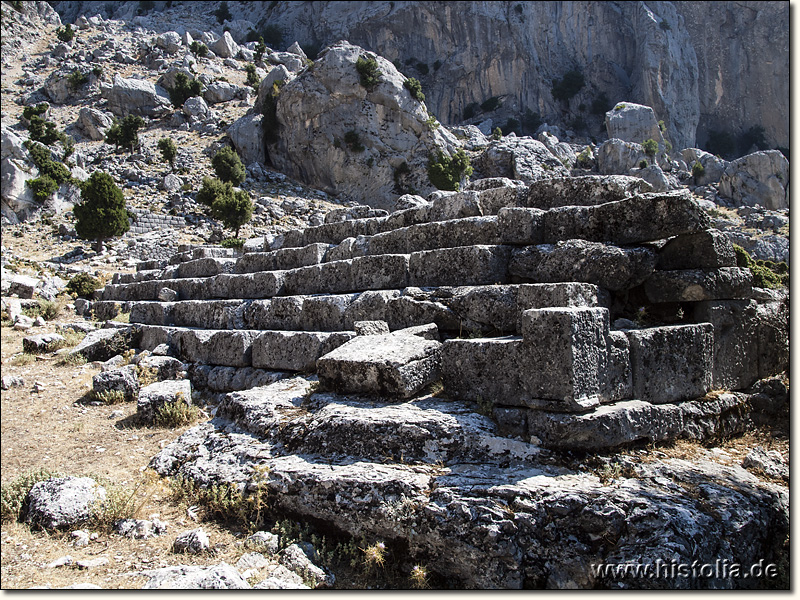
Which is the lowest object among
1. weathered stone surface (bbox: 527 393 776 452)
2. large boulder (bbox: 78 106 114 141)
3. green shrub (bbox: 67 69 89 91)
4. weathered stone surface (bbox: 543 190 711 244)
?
weathered stone surface (bbox: 527 393 776 452)

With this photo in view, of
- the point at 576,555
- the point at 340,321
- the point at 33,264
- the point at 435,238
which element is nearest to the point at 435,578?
the point at 576,555

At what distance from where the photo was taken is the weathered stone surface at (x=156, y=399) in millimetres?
6828

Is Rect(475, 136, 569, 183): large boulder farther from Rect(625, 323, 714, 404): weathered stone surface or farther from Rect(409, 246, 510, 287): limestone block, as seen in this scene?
Rect(625, 323, 714, 404): weathered stone surface

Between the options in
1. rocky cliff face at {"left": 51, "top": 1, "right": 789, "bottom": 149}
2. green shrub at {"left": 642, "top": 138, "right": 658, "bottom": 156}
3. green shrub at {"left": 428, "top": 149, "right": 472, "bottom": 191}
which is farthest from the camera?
rocky cliff face at {"left": 51, "top": 1, "right": 789, "bottom": 149}

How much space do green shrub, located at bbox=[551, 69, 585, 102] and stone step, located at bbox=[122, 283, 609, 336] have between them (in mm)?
77451

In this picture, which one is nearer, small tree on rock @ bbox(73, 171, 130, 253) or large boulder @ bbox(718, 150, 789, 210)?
small tree on rock @ bbox(73, 171, 130, 253)

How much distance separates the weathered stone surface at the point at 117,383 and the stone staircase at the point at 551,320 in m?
1.00

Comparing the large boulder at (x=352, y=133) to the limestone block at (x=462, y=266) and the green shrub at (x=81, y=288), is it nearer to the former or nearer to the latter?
the green shrub at (x=81, y=288)

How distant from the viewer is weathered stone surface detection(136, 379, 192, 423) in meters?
6.83

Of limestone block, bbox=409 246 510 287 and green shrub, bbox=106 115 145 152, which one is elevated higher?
green shrub, bbox=106 115 145 152

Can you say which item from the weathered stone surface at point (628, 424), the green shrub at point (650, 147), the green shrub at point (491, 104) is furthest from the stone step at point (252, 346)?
the green shrub at point (491, 104)

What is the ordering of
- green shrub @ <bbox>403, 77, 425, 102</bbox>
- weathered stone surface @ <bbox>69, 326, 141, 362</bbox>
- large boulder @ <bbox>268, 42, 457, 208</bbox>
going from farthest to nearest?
green shrub @ <bbox>403, 77, 425, 102</bbox>, large boulder @ <bbox>268, 42, 457, 208</bbox>, weathered stone surface @ <bbox>69, 326, 141, 362</bbox>

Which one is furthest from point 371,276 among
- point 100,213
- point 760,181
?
point 760,181

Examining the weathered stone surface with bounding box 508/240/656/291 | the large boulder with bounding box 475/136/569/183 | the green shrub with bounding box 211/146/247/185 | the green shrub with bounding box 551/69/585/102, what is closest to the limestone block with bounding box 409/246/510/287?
the weathered stone surface with bounding box 508/240/656/291
